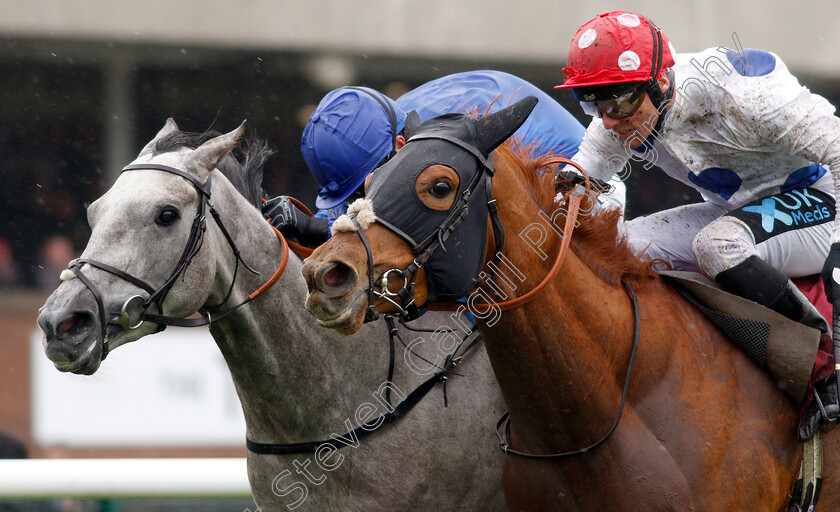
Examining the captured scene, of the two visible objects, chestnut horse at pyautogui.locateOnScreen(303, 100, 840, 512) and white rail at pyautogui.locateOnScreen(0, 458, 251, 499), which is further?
white rail at pyautogui.locateOnScreen(0, 458, 251, 499)

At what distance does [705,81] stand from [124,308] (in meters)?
1.89

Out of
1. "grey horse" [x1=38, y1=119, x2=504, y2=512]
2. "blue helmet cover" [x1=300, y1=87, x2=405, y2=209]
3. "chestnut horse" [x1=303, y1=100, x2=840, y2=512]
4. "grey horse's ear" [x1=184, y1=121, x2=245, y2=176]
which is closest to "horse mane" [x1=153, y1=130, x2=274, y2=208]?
"grey horse" [x1=38, y1=119, x2=504, y2=512]

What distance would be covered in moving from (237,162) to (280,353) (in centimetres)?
76

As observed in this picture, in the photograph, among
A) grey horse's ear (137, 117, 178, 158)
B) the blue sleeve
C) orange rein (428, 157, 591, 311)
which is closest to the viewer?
orange rein (428, 157, 591, 311)

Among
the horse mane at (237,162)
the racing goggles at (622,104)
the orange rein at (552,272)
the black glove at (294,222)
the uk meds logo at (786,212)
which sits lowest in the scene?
the black glove at (294,222)

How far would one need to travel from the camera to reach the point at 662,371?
2.66 meters

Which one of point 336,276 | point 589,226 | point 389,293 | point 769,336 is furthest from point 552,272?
point 769,336

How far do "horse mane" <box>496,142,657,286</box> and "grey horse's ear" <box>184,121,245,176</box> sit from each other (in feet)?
3.25

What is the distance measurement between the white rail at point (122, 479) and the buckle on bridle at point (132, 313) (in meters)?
1.57

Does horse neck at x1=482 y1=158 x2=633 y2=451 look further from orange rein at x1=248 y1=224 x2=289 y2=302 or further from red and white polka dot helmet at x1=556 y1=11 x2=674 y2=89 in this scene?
orange rein at x1=248 y1=224 x2=289 y2=302

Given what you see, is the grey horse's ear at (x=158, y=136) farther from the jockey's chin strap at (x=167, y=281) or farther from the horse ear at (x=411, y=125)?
the horse ear at (x=411, y=125)

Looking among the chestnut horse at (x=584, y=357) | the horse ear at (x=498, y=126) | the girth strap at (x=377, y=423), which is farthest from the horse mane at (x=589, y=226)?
the girth strap at (x=377, y=423)

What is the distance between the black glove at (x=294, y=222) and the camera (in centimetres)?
343

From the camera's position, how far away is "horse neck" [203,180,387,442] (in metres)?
3.12
